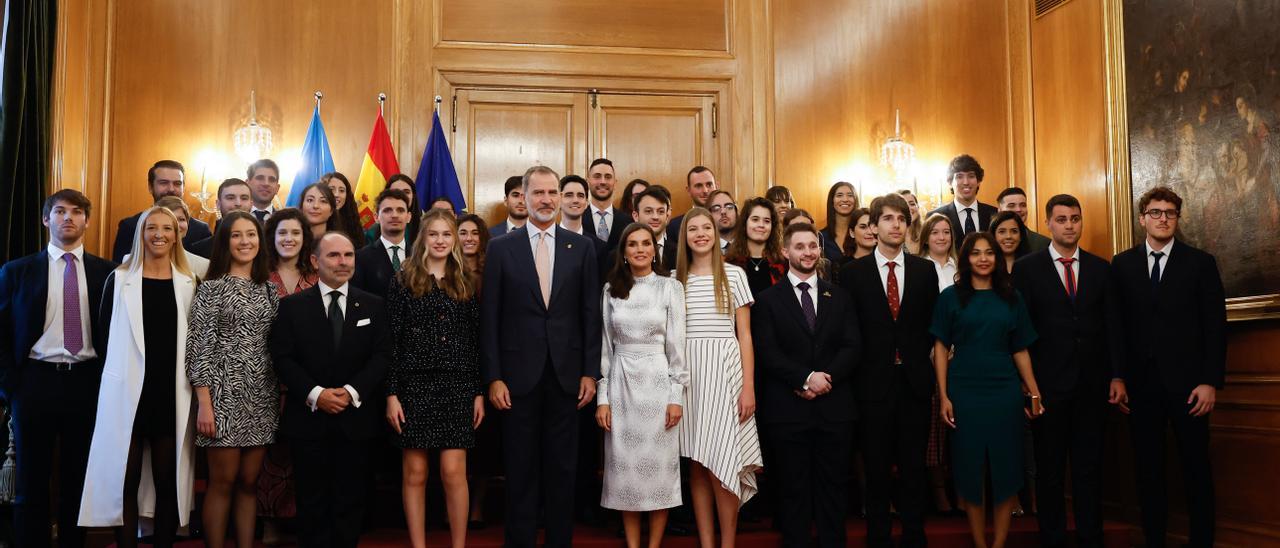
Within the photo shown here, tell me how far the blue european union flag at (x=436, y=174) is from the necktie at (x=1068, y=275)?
3796mm

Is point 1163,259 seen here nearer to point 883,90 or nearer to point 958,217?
point 958,217

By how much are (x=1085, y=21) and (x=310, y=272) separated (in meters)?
5.24

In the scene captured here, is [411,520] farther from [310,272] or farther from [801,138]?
[801,138]

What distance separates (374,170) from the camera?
685 centimetres

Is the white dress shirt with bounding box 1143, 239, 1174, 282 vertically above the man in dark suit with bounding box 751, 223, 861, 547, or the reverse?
the white dress shirt with bounding box 1143, 239, 1174, 282

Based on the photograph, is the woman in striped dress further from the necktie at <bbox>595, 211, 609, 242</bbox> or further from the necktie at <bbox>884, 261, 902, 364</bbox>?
the necktie at <bbox>595, 211, 609, 242</bbox>

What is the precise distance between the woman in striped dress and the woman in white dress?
8cm

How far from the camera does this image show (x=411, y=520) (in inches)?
164

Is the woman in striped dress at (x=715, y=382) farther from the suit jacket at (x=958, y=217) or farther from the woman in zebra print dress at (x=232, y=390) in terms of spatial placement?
the suit jacket at (x=958, y=217)

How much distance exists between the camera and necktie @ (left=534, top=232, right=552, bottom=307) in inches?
169

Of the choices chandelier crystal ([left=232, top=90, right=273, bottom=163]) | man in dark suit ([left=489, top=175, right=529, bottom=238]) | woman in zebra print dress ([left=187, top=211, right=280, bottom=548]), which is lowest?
woman in zebra print dress ([left=187, top=211, right=280, bottom=548])

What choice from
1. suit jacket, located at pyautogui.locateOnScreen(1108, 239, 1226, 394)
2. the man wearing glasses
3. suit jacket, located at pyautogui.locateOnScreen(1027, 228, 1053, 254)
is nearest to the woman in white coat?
the man wearing glasses

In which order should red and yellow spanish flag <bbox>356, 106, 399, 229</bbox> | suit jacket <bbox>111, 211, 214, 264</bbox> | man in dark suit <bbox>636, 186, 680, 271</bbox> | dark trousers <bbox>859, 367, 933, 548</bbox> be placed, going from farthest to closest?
red and yellow spanish flag <bbox>356, 106, 399, 229</bbox> → suit jacket <bbox>111, 211, 214, 264</bbox> → man in dark suit <bbox>636, 186, 680, 271</bbox> → dark trousers <bbox>859, 367, 933, 548</bbox>

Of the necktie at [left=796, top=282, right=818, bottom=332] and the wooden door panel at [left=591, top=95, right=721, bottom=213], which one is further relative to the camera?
the wooden door panel at [left=591, top=95, right=721, bottom=213]
